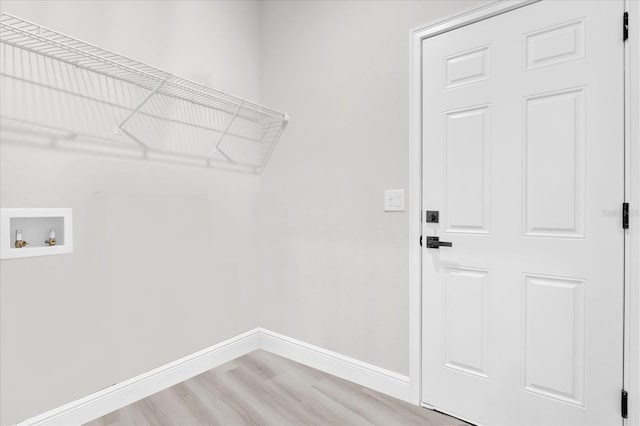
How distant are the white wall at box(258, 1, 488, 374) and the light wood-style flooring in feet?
0.72

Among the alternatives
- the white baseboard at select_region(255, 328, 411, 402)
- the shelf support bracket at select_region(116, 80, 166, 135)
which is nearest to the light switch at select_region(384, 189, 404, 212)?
the white baseboard at select_region(255, 328, 411, 402)

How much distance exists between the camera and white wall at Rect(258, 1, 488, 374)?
1.89m

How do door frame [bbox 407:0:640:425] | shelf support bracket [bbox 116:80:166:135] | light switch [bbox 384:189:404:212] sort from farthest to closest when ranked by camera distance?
light switch [bbox 384:189:404:212], shelf support bracket [bbox 116:80:166:135], door frame [bbox 407:0:640:425]

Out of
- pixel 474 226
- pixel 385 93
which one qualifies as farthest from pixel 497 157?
pixel 385 93

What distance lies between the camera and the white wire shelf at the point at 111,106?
1451 mm

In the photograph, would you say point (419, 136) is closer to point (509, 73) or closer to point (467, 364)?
point (509, 73)

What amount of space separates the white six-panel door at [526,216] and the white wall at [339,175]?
17cm

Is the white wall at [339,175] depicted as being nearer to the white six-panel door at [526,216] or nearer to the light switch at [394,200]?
the light switch at [394,200]

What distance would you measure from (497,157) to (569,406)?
1.10 metres

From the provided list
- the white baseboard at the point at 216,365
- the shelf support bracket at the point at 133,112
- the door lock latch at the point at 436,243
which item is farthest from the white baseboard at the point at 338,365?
the shelf support bracket at the point at 133,112

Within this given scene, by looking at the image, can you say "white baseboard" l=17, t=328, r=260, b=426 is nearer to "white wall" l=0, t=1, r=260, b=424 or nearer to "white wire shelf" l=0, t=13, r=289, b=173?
"white wall" l=0, t=1, r=260, b=424

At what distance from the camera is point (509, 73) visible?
1.55 metres

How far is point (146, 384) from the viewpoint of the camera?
1880mm

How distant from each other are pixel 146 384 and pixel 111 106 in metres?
1.50
